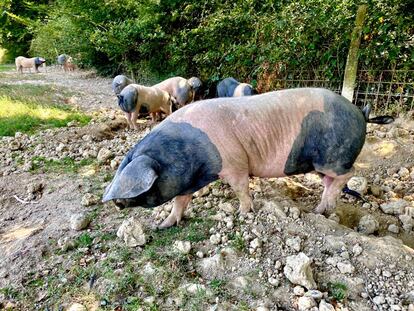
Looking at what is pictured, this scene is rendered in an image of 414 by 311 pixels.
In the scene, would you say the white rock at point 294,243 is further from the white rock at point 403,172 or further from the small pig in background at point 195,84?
the small pig in background at point 195,84

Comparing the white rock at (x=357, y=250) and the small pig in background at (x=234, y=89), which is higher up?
the small pig in background at (x=234, y=89)

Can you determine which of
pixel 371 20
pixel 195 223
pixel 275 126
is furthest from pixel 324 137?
pixel 371 20

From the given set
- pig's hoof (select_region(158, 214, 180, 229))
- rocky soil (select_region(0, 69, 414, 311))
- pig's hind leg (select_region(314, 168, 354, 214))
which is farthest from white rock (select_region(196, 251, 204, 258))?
pig's hind leg (select_region(314, 168, 354, 214))

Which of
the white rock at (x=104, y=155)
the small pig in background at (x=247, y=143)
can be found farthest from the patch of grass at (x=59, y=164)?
the small pig in background at (x=247, y=143)

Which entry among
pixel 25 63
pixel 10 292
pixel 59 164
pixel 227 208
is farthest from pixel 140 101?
pixel 25 63

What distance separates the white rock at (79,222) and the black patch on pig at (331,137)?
70.7 inches

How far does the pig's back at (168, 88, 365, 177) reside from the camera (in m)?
2.81

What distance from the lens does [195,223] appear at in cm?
295

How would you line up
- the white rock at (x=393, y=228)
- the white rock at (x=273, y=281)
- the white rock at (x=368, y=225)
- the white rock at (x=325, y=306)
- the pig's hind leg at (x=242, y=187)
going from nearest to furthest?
the white rock at (x=325, y=306), the white rock at (x=273, y=281), the pig's hind leg at (x=242, y=187), the white rock at (x=368, y=225), the white rock at (x=393, y=228)

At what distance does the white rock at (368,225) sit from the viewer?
3.07 meters

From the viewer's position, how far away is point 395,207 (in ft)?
11.4

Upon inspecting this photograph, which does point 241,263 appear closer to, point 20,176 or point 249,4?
point 20,176

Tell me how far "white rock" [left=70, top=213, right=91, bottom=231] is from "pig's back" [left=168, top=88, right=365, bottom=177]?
1.17 meters

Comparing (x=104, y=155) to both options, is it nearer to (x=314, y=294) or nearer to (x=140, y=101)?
(x=140, y=101)
